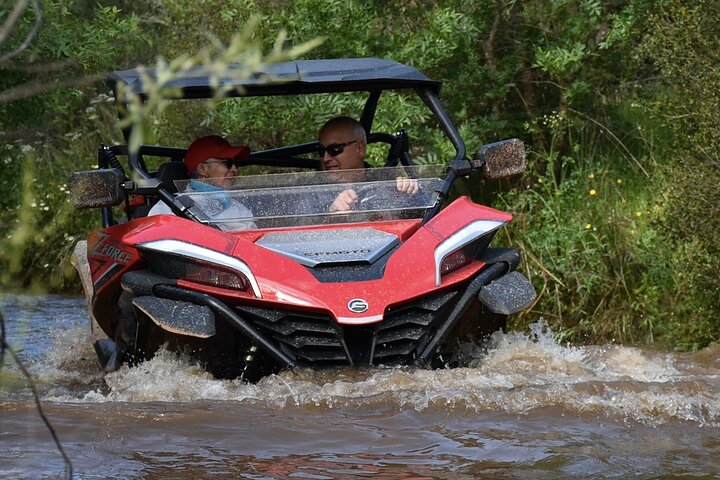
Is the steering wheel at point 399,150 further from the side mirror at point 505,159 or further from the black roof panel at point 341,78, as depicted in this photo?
the side mirror at point 505,159

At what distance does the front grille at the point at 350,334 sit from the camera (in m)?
5.29

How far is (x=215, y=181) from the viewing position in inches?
252

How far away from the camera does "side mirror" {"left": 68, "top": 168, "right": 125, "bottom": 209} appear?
5.72 metres

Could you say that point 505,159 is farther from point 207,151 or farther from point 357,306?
point 207,151

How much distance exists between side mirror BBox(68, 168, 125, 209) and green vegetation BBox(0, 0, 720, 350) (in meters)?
1.42

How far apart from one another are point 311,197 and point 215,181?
0.48 metres

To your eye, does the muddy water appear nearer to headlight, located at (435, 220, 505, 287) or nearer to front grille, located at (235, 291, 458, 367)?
front grille, located at (235, 291, 458, 367)

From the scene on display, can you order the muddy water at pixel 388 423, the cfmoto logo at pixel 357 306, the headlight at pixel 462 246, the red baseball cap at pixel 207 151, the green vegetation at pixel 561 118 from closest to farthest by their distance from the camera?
the muddy water at pixel 388 423 < the cfmoto logo at pixel 357 306 < the headlight at pixel 462 246 < the red baseball cap at pixel 207 151 < the green vegetation at pixel 561 118

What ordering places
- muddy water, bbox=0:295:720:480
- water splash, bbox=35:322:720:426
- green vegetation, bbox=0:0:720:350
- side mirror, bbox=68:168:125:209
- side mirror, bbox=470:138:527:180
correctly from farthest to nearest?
green vegetation, bbox=0:0:720:350 → side mirror, bbox=470:138:527:180 → side mirror, bbox=68:168:125:209 → water splash, bbox=35:322:720:426 → muddy water, bbox=0:295:720:480

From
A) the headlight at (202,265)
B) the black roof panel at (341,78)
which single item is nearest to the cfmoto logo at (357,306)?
the headlight at (202,265)

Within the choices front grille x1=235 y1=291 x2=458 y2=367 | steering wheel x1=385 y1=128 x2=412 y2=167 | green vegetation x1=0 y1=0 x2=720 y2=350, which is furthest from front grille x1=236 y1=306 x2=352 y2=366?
steering wheel x1=385 y1=128 x2=412 y2=167

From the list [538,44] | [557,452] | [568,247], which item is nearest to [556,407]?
[557,452]

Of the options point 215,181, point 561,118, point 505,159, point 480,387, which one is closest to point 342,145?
point 215,181

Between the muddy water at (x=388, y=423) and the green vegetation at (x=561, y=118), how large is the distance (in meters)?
2.14
